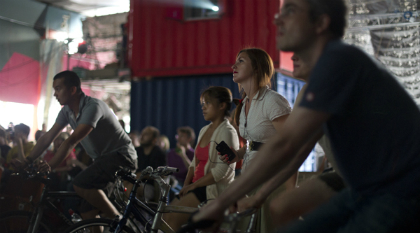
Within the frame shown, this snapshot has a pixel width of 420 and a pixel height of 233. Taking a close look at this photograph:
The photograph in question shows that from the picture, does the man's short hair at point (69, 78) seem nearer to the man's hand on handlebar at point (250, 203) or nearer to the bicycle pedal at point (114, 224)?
the bicycle pedal at point (114, 224)

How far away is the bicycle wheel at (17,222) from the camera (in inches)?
124

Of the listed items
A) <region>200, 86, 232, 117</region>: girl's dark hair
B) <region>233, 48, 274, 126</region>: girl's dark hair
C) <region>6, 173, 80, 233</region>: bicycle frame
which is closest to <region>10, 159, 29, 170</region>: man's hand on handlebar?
<region>6, 173, 80, 233</region>: bicycle frame

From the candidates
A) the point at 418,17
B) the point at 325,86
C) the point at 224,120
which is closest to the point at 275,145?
the point at 325,86

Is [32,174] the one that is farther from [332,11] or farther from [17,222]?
[332,11]

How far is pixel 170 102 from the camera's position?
10438 millimetres

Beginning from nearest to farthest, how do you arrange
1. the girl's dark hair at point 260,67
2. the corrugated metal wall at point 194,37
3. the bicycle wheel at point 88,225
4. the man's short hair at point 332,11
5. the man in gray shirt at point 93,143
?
the man's short hair at point 332,11, the girl's dark hair at point 260,67, the bicycle wheel at point 88,225, the man in gray shirt at point 93,143, the corrugated metal wall at point 194,37

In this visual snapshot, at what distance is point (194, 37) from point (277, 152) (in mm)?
9275

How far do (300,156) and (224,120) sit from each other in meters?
1.45

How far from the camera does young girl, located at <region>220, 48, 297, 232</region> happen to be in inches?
90.5

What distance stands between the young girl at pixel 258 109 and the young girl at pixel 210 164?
28 cm

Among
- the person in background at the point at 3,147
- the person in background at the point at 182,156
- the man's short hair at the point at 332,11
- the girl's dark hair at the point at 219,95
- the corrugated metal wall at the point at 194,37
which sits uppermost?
the corrugated metal wall at the point at 194,37

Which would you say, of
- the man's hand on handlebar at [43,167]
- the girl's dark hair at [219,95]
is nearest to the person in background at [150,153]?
the man's hand on handlebar at [43,167]

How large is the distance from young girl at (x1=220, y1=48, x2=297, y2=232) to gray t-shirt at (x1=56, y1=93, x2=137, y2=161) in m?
1.17

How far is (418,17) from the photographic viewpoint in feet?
18.6
